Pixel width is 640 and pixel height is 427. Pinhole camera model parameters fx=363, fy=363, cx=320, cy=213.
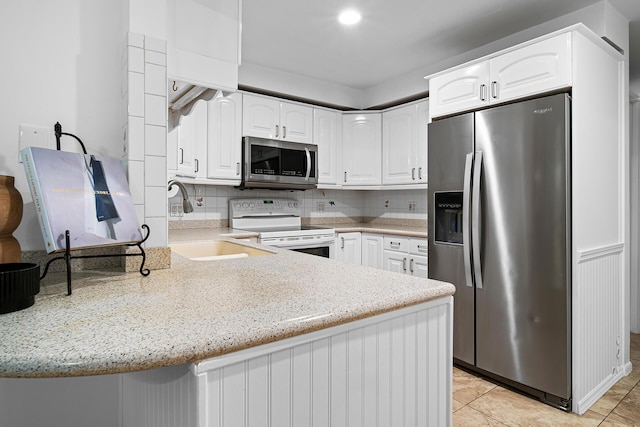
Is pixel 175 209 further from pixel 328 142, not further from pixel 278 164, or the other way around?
pixel 328 142

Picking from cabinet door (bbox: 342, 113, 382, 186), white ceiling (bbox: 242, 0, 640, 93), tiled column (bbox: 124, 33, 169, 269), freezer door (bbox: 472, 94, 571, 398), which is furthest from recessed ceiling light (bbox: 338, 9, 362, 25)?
tiled column (bbox: 124, 33, 169, 269)

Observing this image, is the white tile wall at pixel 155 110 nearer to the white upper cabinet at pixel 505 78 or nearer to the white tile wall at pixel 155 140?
the white tile wall at pixel 155 140

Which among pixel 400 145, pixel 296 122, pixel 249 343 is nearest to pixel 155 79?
pixel 249 343

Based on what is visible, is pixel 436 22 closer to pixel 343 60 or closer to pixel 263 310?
pixel 343 60

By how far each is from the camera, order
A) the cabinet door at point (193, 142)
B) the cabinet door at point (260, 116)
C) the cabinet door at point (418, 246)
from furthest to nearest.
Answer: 1. the cabinet door at point (260, 116)
2. the cabinet door at point (418, 246)
3. the cabinet door at point (193, 142)

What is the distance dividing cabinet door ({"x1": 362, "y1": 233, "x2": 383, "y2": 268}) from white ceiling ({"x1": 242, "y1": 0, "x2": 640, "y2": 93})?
64.3 inches

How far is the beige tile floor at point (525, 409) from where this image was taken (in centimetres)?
192

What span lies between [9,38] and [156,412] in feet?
3.80

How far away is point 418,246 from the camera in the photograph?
315 cm

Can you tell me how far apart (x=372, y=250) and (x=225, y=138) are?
1762 mm

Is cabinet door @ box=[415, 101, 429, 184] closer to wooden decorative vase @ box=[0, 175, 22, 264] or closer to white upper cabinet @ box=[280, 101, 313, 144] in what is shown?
white upper cabinet @ box=[280, 101, 313, 144]

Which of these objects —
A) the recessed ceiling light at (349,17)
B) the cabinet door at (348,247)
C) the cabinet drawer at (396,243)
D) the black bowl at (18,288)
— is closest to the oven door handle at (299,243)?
the cabinet door at (348,247)

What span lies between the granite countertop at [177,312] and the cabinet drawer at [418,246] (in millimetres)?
2017

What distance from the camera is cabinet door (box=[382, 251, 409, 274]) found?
3285mm
